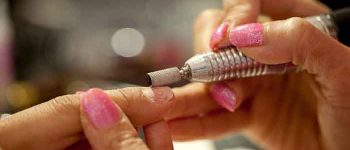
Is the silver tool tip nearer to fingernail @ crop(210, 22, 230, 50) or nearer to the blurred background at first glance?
fingernail @ crop(210, 22, 230, 50)

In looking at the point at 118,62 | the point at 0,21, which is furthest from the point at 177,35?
the point at 0,21

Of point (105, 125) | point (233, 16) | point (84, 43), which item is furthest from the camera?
point (84, 43)

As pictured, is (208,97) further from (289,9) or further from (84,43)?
(84,43)

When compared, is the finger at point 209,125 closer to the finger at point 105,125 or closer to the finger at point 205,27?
the finger at point 205,27

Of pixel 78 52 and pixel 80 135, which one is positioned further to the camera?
pixel 78 52

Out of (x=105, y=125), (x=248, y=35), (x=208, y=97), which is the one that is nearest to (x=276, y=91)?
(x=208, y=97)

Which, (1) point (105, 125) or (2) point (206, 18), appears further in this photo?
(2) point (206, 18)

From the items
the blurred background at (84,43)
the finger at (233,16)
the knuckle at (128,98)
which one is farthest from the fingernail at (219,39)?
the blurred background at (84,43)

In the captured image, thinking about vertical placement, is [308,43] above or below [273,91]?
above

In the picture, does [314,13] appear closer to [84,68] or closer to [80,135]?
[80,135]
